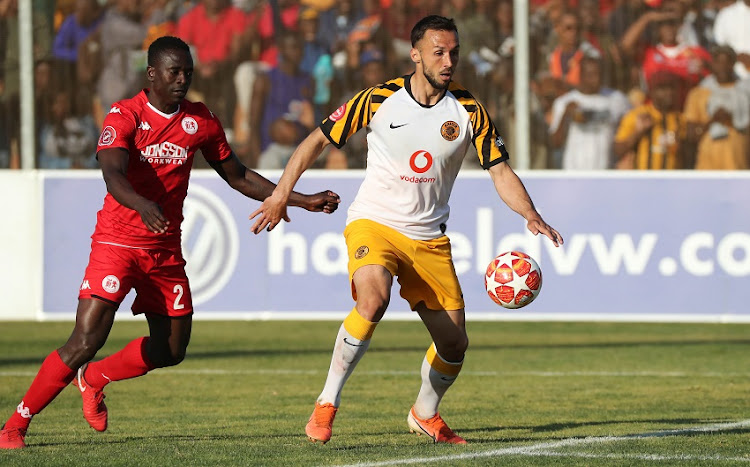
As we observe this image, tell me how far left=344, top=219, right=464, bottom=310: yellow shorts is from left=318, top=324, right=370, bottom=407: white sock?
0.89 ft

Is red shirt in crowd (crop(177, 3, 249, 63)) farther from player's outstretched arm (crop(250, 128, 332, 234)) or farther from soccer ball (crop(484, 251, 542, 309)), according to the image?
soccer ball (crop(484, 251, 542, 309))

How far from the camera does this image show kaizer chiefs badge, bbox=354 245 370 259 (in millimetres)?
7373

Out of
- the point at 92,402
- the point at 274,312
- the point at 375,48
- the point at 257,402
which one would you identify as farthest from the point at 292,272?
the point at 92,402

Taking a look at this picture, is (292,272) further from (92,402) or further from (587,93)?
(92,402)

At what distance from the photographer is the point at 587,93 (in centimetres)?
1605

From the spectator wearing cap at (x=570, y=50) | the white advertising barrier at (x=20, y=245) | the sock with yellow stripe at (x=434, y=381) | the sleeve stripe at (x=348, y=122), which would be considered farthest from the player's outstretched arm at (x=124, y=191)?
the spectator wearing cap at (x=570, y=50)

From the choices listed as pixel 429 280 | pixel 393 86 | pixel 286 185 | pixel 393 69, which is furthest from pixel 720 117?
pixel 286 185

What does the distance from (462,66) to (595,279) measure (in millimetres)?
3216

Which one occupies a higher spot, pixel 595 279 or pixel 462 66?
pixel 462 66

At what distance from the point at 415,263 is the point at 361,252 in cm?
32

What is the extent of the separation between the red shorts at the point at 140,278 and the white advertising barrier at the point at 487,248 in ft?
22.8

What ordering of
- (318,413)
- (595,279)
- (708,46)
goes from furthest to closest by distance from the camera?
1. (708,46)
2. (595,279)
3. (318,413)

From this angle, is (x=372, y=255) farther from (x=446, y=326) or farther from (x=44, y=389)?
(x=44, y=389)

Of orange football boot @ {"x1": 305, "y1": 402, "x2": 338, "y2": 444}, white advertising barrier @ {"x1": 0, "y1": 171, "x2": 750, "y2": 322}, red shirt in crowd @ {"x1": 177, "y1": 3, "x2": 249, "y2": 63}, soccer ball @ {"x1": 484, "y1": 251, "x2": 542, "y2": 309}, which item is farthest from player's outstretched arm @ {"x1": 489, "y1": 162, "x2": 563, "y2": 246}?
red shirt in crowd @ {"x1": 177, "y1": 3, "x2": 249, "y2": 63}
